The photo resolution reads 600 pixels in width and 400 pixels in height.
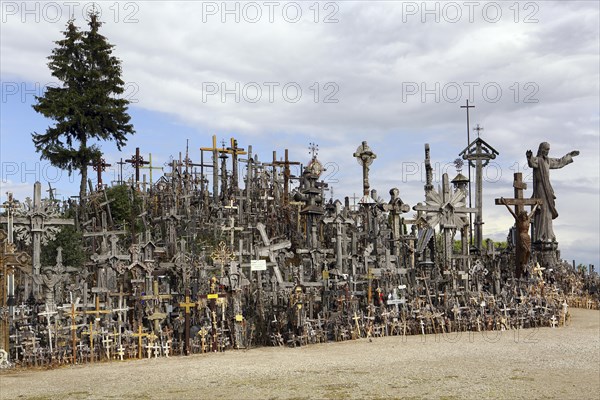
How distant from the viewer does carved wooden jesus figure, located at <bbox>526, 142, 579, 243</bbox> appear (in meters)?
26.6

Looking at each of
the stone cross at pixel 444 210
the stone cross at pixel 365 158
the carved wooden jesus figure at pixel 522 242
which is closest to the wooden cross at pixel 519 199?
the carved wooden jesus figure at pixel 522 242

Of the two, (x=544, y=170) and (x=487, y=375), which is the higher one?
(x=544, y=170)

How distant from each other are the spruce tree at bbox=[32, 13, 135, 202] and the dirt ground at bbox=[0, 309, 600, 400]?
19.0 m

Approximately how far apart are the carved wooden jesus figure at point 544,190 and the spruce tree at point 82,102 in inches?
792

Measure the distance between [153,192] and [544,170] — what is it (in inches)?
777

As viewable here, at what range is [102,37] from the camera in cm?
3500

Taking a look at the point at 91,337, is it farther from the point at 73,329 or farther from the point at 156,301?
the point at 156,301

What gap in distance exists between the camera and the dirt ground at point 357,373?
11484 millimetres

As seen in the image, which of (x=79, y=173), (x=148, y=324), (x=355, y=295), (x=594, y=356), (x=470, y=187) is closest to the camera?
(x=594, y=356)

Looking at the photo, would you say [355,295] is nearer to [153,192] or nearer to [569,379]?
[569,379]

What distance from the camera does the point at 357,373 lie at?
1312 cm

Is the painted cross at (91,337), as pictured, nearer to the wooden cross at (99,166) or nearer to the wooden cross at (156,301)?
the wooden cross at (156,301)

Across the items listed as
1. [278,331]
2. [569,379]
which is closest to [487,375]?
[569,379]

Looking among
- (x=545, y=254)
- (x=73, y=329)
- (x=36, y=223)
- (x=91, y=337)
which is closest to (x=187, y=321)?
(x=91, y=337)
